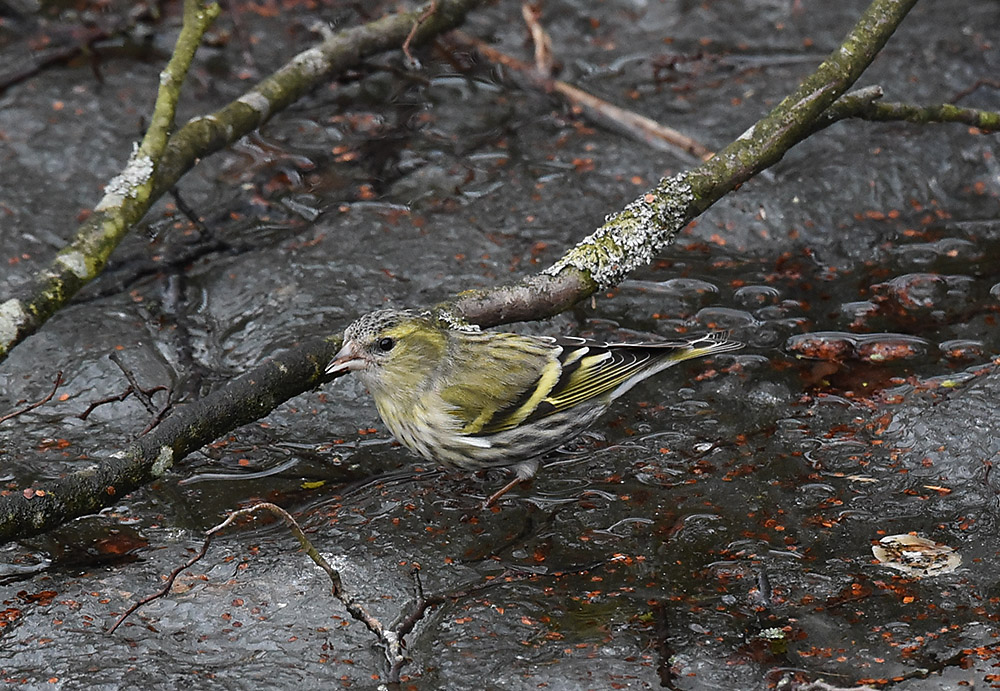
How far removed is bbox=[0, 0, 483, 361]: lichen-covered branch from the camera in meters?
4.32

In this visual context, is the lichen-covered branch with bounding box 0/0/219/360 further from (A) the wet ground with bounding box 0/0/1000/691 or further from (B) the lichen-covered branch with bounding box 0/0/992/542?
(A) the wet ground with bounding box 0/0/1000/691

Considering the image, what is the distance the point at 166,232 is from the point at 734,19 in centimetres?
378

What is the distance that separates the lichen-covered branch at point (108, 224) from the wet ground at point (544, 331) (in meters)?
0.63

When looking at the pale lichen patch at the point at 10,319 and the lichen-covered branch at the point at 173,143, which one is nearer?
the pale lichen patch at the point at 10,319

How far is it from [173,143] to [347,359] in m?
1.57

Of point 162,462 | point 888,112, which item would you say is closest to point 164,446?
point 162,462

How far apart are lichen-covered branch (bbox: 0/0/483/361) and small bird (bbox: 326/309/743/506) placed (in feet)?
3.46

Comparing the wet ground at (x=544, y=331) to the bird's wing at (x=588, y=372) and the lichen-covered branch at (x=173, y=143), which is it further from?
the lichen-covered branch at (x=173, y=143)

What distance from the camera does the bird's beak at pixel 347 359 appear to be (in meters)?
4.34

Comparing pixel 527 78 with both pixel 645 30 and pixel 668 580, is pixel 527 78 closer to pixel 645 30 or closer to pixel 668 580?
pixel 645 30

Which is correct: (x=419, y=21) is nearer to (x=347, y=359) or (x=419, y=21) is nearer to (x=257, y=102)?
(x=257, y=102)

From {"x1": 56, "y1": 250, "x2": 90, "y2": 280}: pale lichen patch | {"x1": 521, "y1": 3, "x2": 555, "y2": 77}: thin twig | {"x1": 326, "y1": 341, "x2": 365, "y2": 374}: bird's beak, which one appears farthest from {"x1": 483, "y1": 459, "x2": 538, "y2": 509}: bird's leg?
{"x1": 521, "y1": 3, "x2": 555, "y2": 77}: thin twig

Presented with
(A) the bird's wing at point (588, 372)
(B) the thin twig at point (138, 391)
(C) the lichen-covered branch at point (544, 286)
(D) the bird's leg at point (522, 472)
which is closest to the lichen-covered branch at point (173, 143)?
(C) the lichen-covered branch at point (544, 286)

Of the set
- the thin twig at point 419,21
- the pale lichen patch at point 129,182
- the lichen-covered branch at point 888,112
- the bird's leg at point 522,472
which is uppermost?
the thin twig at point 419,21
